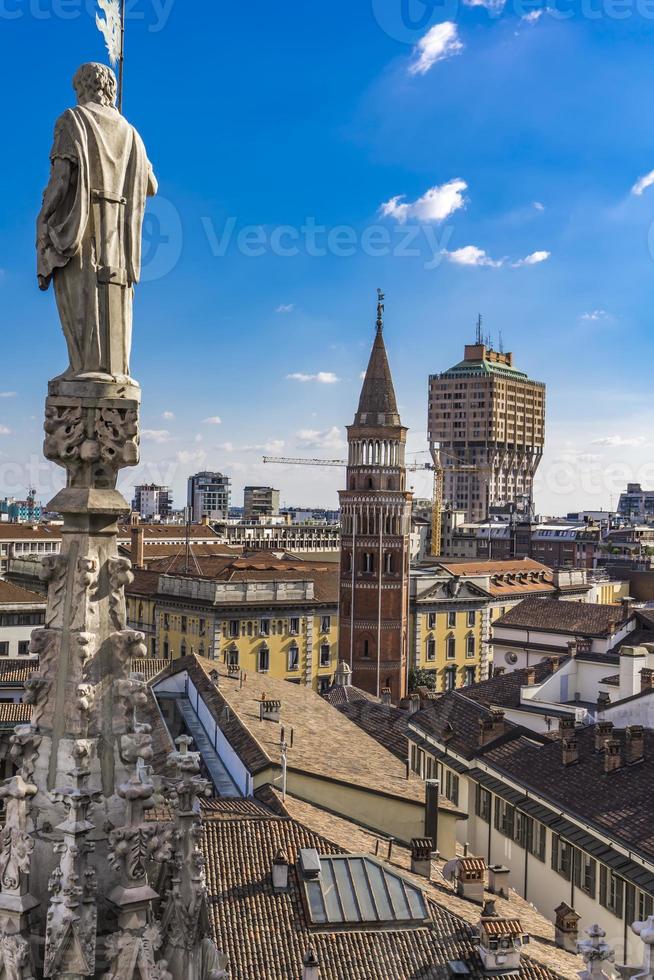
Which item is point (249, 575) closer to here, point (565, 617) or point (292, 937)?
point (565, 617)

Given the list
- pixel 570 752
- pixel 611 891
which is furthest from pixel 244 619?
pixel 611 891

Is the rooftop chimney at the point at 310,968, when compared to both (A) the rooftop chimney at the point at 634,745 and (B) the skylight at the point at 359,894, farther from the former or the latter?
(A) the rooftop chimney at the point at 634,745

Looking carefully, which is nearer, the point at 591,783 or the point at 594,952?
the point at 594,952

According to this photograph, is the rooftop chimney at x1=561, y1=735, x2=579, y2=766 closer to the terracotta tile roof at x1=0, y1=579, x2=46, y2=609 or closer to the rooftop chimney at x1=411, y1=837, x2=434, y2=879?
the rooftop chimney at x1=411, y1=837, x2=434, y2=879

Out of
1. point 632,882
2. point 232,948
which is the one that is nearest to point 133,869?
point 232,948

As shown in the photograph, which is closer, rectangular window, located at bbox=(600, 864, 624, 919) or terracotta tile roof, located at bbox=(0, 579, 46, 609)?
rectangular window, located at bbox=(600, 864, 624, 919)

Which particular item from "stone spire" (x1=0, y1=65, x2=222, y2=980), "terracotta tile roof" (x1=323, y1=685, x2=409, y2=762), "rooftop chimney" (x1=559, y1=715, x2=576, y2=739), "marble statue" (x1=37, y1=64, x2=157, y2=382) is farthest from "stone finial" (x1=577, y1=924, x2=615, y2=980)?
"terracotta tile roof" (x1=323, y1=685, x2=409, y2=762)
